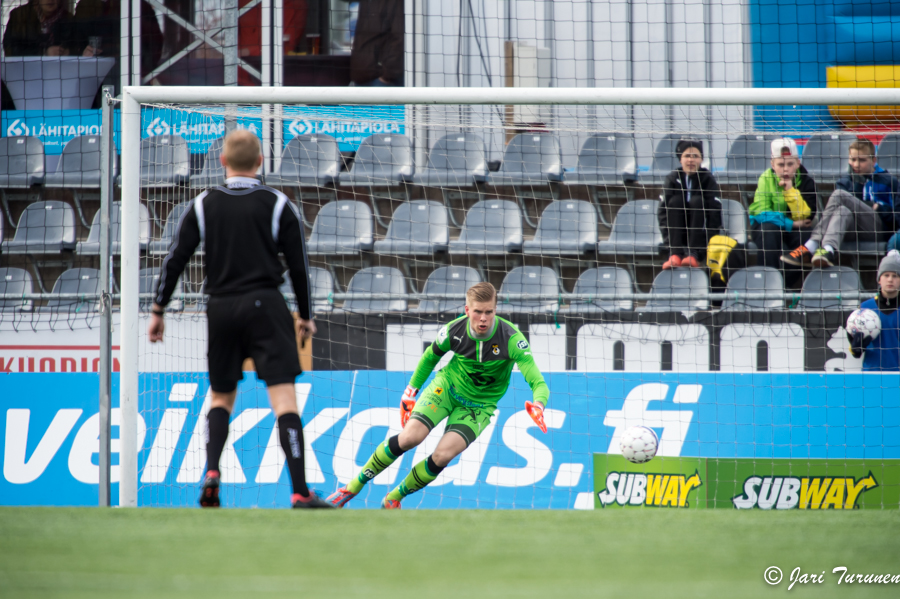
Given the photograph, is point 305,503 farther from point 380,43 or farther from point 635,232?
point 380,43

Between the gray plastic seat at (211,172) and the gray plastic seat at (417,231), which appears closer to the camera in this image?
the gray plastic seat at (211,172)

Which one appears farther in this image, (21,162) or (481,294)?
(21,162)

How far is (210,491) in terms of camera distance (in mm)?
3785

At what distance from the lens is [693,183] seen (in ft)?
25.6

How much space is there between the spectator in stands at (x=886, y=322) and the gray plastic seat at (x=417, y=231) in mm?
3627

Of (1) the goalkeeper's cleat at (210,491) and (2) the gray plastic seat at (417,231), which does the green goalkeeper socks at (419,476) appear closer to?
(1) the goalkeeper's cleat at (210,491)

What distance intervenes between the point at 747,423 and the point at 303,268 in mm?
3907

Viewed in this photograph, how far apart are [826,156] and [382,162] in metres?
4.34

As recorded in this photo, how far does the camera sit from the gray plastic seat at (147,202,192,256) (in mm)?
7429

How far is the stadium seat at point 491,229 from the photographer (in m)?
8.37

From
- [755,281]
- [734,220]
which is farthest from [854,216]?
[734,220]

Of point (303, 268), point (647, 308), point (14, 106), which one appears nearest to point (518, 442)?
point (647, 308)

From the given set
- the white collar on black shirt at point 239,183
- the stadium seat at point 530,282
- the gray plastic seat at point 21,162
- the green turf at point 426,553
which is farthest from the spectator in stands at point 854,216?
the gray plastic seat at point 21,162

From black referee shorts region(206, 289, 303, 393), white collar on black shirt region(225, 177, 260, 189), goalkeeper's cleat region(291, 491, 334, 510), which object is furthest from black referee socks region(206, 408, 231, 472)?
white collar on black shirt region(225, 177, 260, 189)
